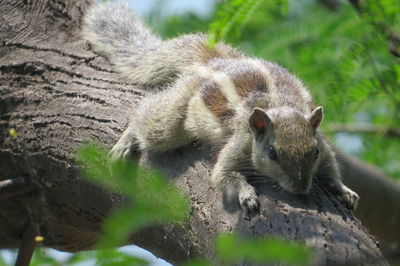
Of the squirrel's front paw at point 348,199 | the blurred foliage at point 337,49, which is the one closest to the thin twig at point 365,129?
the blurred foliage at point 337,49

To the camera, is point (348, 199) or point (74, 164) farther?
point (74, 164)

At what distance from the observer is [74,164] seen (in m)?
3.71

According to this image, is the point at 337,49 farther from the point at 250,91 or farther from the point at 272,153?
the point at 272,153

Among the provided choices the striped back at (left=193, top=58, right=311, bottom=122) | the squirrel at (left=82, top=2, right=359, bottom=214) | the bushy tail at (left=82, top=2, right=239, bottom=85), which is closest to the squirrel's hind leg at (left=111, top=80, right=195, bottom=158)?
the squirrel at (left=82, top=2, right=359, bottom=214)

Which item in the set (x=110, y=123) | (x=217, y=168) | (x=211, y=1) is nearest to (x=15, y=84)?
(x=110, y=123)

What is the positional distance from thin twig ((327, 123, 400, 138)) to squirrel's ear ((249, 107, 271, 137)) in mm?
1223

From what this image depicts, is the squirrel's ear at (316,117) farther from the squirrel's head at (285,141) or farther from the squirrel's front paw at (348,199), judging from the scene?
the squirrel's front paw at (348,199)

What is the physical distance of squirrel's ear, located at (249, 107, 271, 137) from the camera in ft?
12.4

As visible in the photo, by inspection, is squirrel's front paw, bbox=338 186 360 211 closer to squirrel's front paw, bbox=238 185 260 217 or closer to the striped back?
squirrel's front paw, bbox=238 185 260 217

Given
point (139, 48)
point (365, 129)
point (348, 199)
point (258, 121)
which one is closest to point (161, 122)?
point (258, 121)

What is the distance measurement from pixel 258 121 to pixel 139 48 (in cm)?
166

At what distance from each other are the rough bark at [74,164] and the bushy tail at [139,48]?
0.13 metres

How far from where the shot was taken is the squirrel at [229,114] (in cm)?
362

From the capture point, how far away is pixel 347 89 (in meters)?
3.98
